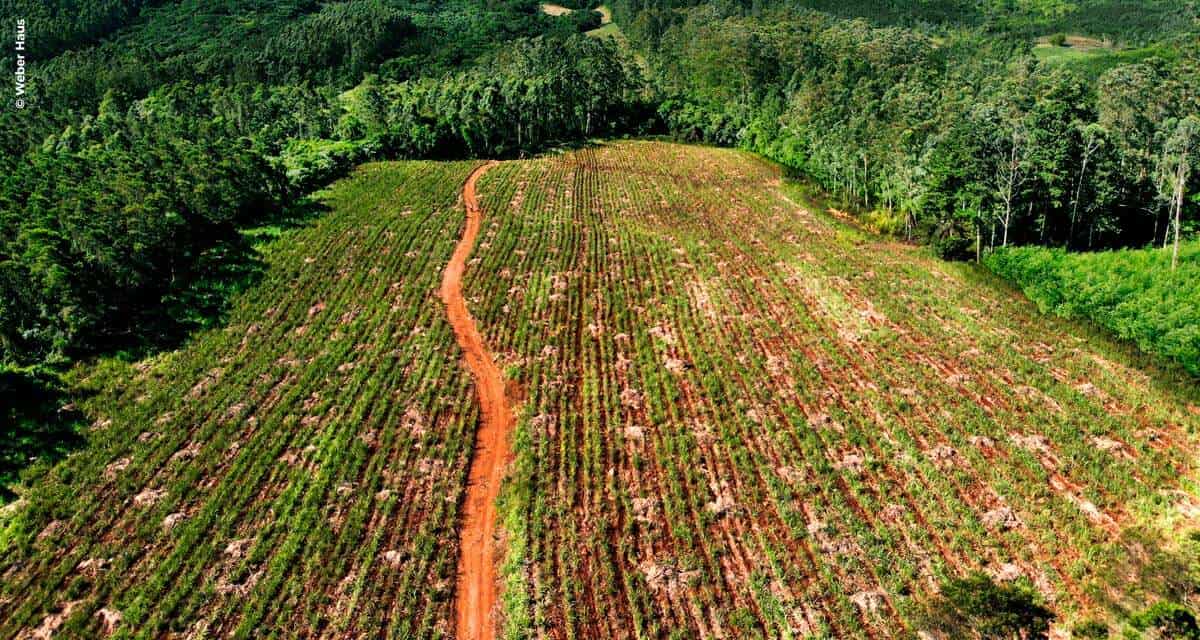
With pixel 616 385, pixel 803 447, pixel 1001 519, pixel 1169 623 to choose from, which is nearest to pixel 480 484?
pixel 616 385

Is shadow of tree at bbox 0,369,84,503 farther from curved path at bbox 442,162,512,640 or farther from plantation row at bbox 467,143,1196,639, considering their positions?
plantation row at bbox 467,143,1196,639

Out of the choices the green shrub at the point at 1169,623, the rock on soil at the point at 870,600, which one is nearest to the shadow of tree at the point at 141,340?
the rock on soil at the point at 870,600

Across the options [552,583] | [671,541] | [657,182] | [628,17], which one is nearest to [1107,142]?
[657,182]

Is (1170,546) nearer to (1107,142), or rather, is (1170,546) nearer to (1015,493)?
(1015,493)

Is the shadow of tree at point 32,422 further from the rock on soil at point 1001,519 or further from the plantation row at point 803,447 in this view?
the rock on soil at point 1001,519

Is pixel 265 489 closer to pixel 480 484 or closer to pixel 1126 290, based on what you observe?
pixel 480 484

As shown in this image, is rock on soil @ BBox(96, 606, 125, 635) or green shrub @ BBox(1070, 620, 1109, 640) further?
rock on soil @ BBox(96, 606, 125, 635)

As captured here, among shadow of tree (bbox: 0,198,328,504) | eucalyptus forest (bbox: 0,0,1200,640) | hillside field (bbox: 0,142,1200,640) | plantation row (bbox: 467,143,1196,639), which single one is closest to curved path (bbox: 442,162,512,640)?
eucalyptus forest (bbox: 0,0,1200,640)
